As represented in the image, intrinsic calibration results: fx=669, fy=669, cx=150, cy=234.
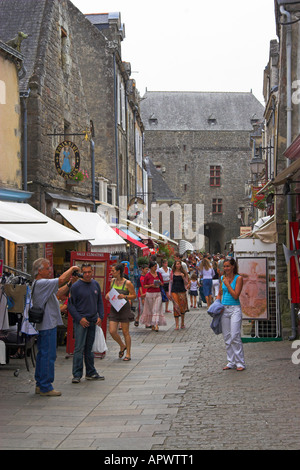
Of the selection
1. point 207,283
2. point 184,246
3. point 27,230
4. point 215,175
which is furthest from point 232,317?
point 215,175

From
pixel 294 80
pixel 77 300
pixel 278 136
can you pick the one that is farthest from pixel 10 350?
pixel 294 80

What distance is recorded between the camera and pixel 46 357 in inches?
303

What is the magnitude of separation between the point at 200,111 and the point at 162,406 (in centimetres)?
6447

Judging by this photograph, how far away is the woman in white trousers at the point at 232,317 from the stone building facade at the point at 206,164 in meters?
55.5

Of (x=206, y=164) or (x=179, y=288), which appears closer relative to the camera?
(x=179, y=288)

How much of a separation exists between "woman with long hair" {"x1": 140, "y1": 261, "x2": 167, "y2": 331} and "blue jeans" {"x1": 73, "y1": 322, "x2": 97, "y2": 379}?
17.7 feet

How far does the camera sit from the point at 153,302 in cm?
1427

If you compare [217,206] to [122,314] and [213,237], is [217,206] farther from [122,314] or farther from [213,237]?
[122,314]

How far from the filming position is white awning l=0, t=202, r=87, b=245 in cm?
827

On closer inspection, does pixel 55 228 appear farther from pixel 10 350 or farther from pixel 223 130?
pixel 223 130

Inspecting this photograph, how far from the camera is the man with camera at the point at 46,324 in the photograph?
7.66m

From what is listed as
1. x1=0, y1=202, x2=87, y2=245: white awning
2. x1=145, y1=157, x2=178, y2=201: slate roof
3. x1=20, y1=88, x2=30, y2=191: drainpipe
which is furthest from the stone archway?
x1=0, y1=202, x2=87, y2=245: white awning

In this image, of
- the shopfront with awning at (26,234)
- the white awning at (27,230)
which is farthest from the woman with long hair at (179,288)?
the white awning at (27,230)

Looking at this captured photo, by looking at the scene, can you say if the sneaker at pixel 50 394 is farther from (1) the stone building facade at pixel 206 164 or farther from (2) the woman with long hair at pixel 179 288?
(1) the stone building facade at pixel 206 164
